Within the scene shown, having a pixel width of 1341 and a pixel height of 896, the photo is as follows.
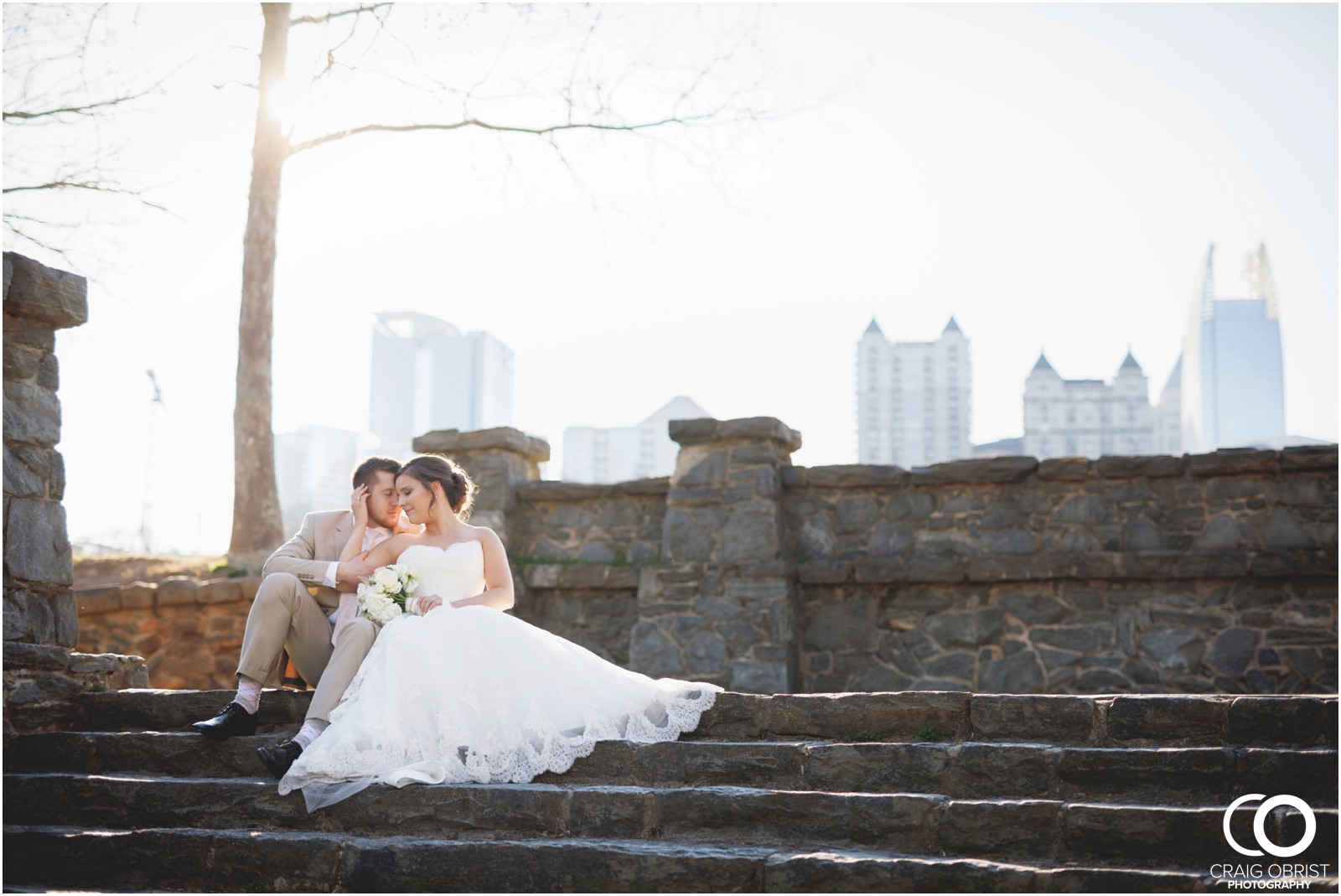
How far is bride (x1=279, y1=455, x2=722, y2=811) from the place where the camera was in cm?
402

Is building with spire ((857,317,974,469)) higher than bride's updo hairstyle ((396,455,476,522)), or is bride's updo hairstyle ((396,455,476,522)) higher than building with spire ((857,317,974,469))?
building with spire ((857,317,974,469))

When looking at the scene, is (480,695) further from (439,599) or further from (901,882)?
(901,882)

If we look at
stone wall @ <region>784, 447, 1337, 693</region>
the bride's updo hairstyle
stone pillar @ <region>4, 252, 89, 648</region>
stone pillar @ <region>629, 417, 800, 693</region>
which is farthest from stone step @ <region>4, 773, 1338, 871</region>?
stone wall @ <region>784, 447, 1337, 693</region>

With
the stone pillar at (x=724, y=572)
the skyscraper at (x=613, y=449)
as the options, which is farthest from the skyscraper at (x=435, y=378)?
the stone pillar at (x=724, y=572)

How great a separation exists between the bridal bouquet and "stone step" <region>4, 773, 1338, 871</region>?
0.75 metres

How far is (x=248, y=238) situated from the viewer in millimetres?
11719

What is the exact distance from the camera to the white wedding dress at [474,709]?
402 cm

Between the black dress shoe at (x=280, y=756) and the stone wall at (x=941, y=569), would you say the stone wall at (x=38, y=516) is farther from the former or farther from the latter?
the stone wall at (x=941, y=569)

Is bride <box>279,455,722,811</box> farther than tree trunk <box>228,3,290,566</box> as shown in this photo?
No

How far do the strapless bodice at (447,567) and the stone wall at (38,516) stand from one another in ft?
4.97

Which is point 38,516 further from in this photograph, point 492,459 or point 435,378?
point 435,378

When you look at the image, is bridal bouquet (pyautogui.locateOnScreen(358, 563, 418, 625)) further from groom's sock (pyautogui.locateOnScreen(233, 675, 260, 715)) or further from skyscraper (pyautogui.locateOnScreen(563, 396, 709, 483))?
skyscraper (pyautogui.locateOnScreen(563, 396, 709, 483))

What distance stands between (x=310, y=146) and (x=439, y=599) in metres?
9.03

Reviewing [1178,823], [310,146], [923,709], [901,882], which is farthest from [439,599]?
[310,146]
